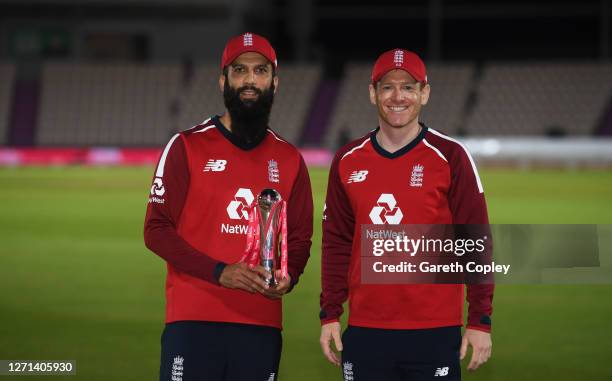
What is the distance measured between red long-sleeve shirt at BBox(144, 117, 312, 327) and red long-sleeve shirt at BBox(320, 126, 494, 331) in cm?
22

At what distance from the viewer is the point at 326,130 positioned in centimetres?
4441

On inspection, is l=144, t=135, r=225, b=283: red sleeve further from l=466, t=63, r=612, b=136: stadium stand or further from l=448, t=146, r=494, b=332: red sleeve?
l=466, t=63, r=612, b=136: stadium stand

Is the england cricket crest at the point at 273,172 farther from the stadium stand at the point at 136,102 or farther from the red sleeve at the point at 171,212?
the stadium stand at the point at 136,102

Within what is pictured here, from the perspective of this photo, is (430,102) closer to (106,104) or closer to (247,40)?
(106,104)

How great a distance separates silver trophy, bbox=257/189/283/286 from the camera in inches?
152

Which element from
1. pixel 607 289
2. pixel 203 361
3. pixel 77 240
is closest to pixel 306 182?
pixel 203 361

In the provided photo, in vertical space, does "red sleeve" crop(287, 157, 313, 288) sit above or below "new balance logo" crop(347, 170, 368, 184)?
below

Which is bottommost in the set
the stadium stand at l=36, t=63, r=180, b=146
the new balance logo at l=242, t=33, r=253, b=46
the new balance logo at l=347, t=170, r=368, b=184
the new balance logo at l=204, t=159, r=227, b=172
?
the new balance logo at l=347, t=170, r=368, b=184

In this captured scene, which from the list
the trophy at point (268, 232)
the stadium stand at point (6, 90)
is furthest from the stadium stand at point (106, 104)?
the trophy at point (268, 232)

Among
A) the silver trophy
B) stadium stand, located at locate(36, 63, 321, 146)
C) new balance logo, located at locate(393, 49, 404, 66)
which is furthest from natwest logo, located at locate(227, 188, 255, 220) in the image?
stadium stand, located at locate(36, 63, 321, 146)

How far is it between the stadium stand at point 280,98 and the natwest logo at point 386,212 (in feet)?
130

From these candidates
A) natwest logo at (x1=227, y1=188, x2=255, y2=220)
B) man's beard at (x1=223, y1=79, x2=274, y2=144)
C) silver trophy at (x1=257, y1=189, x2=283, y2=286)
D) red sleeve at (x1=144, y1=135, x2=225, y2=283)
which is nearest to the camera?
silver trophy at (x1=257, y1=189, x2=283, y2=286)

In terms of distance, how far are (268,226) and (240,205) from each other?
41cm

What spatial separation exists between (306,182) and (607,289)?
784cm
